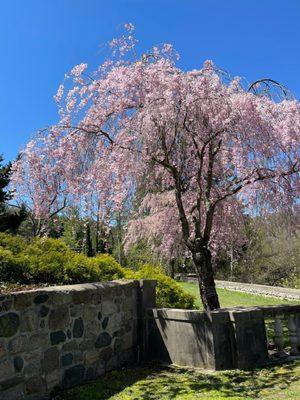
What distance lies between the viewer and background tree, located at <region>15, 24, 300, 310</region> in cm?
744

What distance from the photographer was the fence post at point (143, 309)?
727 centimetres

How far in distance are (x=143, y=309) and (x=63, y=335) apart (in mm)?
1900

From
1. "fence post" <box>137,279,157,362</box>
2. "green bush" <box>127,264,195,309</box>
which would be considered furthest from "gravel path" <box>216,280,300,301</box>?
"fence post" <box>137,279,157,362</box>

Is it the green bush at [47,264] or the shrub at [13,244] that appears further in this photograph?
the shrub at [13,244]

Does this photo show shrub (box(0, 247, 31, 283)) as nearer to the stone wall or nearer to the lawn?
the stone wall

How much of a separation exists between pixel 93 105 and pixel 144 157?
4.47 ft

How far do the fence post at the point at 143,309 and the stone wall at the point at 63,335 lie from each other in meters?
0.07

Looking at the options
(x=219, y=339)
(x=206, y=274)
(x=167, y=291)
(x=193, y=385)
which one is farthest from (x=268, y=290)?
(x=193, y=385)

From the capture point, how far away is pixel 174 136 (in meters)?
7.73

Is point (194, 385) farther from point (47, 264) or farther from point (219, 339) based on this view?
point (47, 264)

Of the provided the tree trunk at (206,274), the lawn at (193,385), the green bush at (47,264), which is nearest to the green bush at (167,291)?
the green bush at (47,264)

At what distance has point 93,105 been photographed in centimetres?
811

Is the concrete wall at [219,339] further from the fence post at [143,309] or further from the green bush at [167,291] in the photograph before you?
the green bush at [167,291]

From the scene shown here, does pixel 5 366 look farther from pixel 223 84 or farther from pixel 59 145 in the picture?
pixel 223 84
